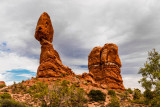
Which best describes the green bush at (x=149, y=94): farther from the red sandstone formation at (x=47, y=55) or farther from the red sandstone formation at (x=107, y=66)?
the red sandstone formation at (x=107, y=66)

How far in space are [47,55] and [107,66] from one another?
20090 millimetres

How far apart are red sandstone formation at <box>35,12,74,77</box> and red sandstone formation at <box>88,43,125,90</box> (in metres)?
11.5

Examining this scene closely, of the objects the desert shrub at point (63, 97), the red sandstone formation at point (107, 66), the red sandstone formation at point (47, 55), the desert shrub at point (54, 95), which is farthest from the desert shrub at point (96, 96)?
the red sandstone formation at point (107, 66)

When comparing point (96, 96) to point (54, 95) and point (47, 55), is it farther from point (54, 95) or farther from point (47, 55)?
point (47, 55)

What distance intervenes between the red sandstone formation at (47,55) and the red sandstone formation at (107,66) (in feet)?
37.7

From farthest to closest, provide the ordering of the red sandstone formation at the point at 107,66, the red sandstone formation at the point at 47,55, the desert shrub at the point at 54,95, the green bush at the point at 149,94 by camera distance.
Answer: the red sandstone formation at the point at 107,66 → the red sandstone formation at the point at 47,55 → the green bush at the point at 149,94 → the desert shrub at the point at 54,95

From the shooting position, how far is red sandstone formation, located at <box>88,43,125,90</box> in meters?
38.7

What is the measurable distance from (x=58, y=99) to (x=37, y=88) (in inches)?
108

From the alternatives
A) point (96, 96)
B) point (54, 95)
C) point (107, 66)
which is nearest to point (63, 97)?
point (54, 95)

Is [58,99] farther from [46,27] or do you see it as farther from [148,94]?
[46,27]

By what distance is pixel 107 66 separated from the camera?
4022cm

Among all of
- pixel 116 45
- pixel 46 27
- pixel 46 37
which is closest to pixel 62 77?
pixel 46 37

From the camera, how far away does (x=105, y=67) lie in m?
40.5

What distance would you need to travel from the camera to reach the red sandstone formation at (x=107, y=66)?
127 ft
